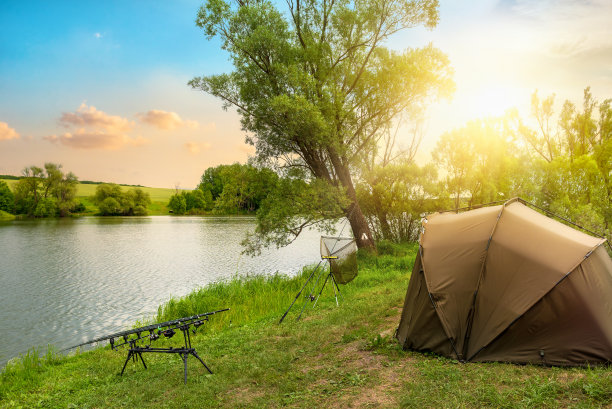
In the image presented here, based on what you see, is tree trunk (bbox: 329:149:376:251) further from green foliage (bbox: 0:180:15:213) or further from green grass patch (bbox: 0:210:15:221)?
green foliage (bbox: 0:180:15:213)

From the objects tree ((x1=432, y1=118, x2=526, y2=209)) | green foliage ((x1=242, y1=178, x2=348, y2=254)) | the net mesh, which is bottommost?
the net mesh

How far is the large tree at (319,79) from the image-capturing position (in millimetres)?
15828

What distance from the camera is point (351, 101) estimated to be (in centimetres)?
1855

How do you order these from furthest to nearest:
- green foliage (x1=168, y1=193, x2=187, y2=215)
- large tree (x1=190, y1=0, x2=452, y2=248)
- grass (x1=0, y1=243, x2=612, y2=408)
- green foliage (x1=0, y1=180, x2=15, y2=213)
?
green foliage (x1=168, y1=193, x2=187, y2=215) → green foliage (x1=0, y1=180, x2=15, y2=213) → large tree (x1=190, y1=0, x2=452, y2=248) → grass (x1=0, y1=243, x2=612, y2=408)

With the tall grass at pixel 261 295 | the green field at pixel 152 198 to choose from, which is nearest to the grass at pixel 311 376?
the tall grass at pixel 261 295

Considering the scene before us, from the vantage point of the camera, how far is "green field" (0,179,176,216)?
87938mm

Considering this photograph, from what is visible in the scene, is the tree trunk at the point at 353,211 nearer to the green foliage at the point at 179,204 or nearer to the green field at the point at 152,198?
the green foliage at the point at 179,204

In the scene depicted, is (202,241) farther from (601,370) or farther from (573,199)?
(601,370)

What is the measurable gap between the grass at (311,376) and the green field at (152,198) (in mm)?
89297

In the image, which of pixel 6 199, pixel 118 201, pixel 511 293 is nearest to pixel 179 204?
pixel 118 201

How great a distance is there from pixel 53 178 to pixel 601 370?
8954 centimetres

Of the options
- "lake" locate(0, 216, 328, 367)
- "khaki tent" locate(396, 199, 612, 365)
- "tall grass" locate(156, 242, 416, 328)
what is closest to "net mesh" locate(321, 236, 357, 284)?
"tall grass" locate(156, 242, 416, 328)

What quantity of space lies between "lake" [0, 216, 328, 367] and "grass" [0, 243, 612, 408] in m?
3.71

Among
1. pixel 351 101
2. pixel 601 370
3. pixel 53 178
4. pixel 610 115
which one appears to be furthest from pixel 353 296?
pixel 53 178
